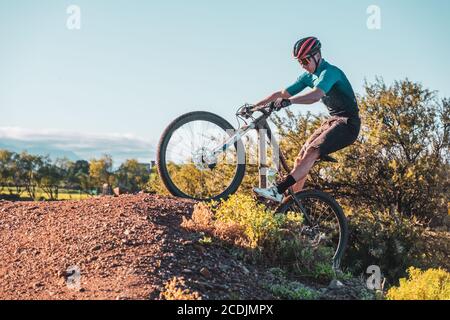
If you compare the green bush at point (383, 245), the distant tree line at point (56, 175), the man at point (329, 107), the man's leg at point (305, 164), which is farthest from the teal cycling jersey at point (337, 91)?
the distant tree line at point (56, 175)

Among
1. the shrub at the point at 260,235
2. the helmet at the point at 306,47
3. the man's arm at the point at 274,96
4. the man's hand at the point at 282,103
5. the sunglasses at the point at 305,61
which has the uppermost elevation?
the helmet at the point at 306,47

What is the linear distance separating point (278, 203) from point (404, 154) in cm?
859

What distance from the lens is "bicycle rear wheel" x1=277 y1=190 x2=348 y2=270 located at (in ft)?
24.6

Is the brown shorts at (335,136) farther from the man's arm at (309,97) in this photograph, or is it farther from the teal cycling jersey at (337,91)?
the man's arm at (309,97)

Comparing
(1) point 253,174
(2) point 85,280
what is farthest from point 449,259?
(2) point 85,280

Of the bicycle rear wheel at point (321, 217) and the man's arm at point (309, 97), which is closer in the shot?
the man's arm at point (309, 97)

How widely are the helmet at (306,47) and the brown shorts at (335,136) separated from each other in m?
0.93

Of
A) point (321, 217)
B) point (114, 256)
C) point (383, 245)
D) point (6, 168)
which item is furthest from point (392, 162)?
point (6, 168)

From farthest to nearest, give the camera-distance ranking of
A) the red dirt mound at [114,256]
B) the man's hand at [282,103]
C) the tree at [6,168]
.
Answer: the tree at [6,168]
the man's hand at [282,103]
the red dirt mound at [114,256]

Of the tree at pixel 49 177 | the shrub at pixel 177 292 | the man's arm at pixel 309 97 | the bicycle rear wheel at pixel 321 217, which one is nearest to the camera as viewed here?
the shrub at pixel 177 292

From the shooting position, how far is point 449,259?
1415 cm

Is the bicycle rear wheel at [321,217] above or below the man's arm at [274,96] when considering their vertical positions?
below

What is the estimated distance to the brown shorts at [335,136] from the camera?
289 inches

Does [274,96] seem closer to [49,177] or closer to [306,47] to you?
[306,47]
